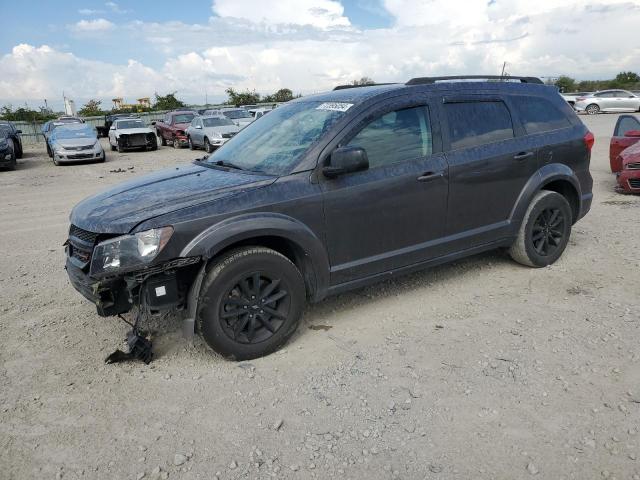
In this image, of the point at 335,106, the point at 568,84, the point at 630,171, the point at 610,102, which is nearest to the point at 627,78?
the point at 568,84

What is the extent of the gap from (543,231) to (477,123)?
4.40ft

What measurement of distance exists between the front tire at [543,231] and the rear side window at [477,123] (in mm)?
748

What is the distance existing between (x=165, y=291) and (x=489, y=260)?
3.49m

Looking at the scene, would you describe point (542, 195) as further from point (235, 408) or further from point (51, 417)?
point (51, 417)

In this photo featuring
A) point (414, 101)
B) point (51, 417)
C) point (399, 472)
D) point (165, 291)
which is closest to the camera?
point (399, 472)

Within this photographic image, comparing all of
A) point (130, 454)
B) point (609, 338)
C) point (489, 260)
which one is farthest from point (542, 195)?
point (130, 454)

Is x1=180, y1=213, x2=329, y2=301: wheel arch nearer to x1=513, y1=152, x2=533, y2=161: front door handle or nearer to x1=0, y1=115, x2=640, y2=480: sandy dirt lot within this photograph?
Answer: x1=0, y1=115, x2=640, y2=480: sandy dirt lot

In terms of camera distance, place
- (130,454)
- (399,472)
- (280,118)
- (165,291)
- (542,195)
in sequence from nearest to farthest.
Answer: (399,472) < (130,454) < (165,291) < (280,118) < (542,195)

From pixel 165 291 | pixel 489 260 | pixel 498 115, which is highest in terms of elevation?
pixel 498 115

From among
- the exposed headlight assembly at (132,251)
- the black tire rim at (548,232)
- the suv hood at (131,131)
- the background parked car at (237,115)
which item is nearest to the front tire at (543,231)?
the black tire rim at (548,232)

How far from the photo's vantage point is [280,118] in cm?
457

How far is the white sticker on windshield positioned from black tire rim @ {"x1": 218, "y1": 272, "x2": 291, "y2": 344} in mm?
1429

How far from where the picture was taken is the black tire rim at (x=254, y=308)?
3.47m

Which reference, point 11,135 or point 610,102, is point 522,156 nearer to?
point 11,135
